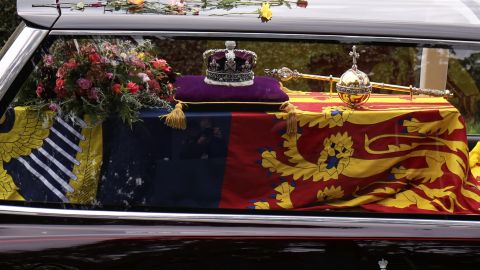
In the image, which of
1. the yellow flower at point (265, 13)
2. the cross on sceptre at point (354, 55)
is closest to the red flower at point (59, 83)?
the yellow flower at point (265, 13)

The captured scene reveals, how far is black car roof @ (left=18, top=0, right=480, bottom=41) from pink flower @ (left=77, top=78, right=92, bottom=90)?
0.26 metres

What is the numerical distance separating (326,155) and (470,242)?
0.68 meters

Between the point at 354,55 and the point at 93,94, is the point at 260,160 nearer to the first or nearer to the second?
the point at 354,55

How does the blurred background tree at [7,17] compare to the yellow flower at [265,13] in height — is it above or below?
below

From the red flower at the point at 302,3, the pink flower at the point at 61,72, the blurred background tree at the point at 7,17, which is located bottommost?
the blurred background tree at the point at 7,17

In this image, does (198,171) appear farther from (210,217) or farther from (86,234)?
(86,234)

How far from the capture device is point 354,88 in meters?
2.95

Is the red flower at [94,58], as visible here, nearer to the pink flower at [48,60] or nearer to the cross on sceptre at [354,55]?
the pink flower at [48,60]

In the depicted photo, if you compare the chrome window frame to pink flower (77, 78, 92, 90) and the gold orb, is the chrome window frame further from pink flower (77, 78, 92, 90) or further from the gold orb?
the gold orb

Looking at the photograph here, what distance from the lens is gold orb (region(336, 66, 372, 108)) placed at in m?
2.95

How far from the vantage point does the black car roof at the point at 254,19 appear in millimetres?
2252

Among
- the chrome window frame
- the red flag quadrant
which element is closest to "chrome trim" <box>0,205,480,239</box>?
the chrome window frame

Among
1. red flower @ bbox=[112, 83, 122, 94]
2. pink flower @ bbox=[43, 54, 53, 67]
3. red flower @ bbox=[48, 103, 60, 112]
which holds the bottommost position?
red flower @ bbox=[48, 103, 60, 112]

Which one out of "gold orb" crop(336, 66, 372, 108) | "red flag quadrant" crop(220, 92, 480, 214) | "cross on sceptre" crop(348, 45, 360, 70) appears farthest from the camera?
"gold orb" crop(336, 66, 372, 108)
